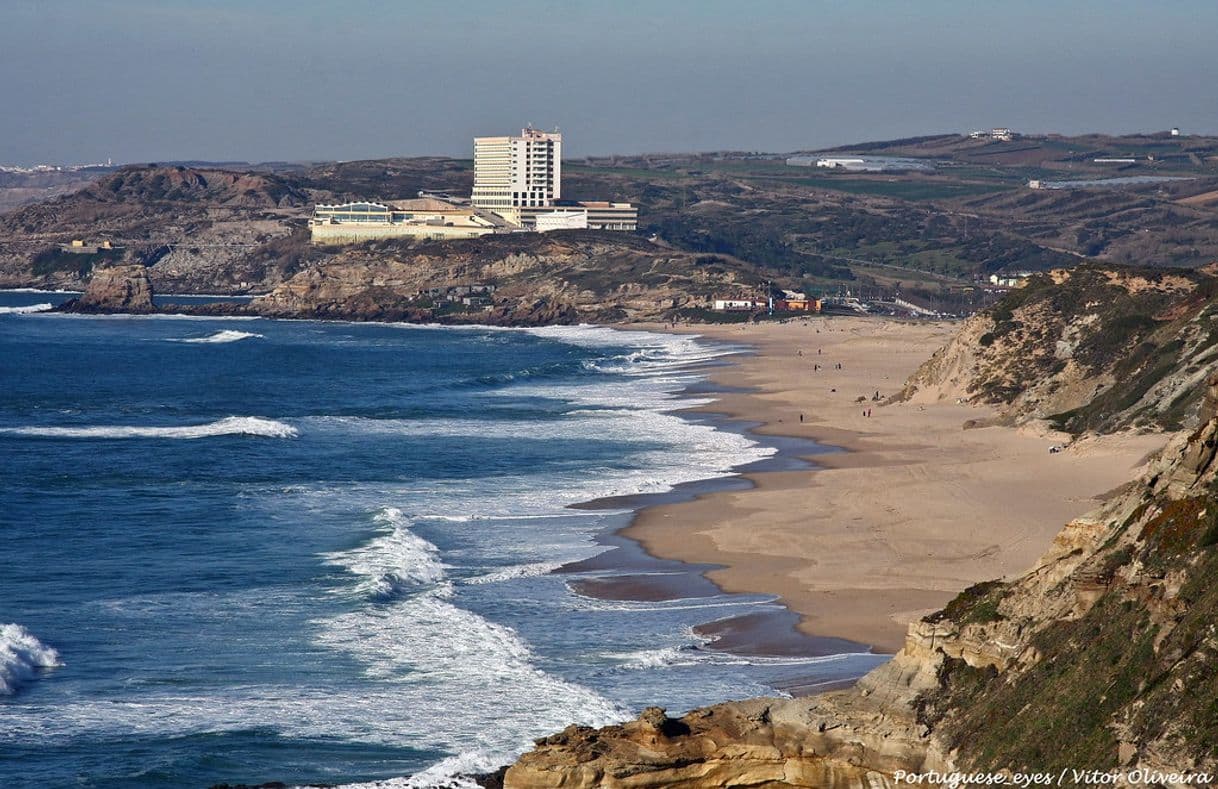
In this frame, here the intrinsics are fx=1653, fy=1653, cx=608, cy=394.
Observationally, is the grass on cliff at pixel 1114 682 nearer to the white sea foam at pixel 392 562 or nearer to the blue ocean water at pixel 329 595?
the blue ocean water at pixel 329 595

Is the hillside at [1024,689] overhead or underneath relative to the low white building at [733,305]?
overhead

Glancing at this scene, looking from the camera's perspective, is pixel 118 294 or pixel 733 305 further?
pixel 118 294

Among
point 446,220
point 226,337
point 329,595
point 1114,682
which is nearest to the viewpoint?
point 1114,682

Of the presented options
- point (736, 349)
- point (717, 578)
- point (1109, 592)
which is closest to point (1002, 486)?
point (717, 578)

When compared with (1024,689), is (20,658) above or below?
below

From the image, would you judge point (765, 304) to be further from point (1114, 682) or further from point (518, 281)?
point (1114, 682)

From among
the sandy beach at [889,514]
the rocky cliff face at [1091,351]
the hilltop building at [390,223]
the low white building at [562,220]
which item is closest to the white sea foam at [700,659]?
the sandy beach at [889,514]

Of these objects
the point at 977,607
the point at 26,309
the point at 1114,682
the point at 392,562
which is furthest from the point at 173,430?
the point at 26,309

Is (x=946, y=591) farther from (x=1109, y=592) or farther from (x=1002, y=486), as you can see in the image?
(x=1109, y=592)
